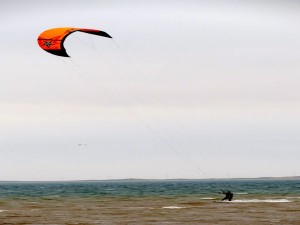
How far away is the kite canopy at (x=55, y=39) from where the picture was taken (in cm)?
3725

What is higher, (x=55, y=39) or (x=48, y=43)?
(x=55, y=39)

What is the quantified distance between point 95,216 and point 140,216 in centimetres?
374

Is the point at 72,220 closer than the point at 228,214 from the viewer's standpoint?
Yes

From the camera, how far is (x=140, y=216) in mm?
42344

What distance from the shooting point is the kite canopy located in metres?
37.2

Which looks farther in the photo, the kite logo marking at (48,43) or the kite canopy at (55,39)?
the kite logo marking at (48,43)

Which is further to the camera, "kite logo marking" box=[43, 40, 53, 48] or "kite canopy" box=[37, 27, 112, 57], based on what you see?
"kite logo marking" box=[43, 40, 53, 48]

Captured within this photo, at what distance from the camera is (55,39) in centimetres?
3778

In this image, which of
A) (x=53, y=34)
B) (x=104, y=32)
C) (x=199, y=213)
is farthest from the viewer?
(x=199, y=213)

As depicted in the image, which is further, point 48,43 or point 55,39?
point 48,43

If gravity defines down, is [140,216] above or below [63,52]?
below

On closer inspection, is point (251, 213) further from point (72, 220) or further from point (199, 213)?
point (72, 220)

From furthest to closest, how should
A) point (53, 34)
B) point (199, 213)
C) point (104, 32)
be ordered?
point (199, 213)
point (53, 34)
point (104, 32)

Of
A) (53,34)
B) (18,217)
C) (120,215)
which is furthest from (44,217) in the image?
(53,34)
